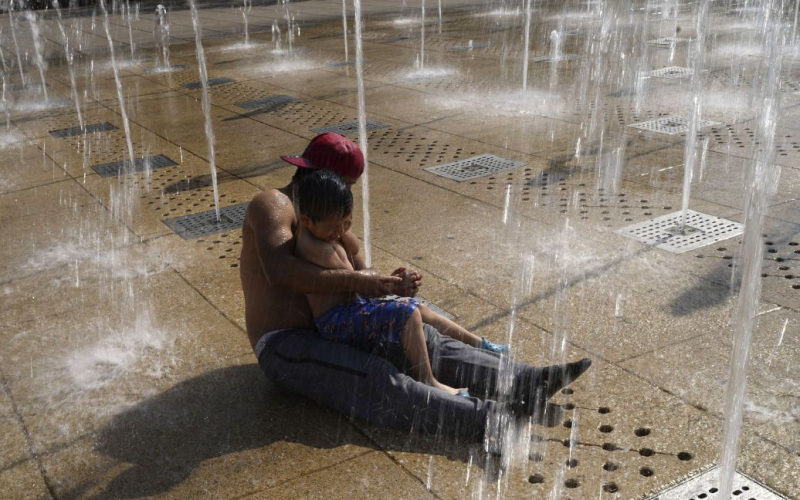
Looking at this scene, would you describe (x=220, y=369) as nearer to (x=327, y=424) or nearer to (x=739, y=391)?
(x=327, y=424)

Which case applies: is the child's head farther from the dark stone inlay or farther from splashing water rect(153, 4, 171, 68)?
splashing water rect(153, 4, 171, 68)

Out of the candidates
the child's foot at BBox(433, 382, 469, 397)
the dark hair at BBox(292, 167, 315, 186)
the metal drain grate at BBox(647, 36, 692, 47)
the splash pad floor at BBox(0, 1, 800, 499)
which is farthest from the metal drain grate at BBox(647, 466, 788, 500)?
the metal drain grate at BBox(647, 36, 692, 47)

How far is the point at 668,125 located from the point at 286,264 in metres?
5.28

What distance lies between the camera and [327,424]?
3.35 m

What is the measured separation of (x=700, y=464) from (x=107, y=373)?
2533mm

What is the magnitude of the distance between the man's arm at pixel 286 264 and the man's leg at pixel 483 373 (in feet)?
1.17

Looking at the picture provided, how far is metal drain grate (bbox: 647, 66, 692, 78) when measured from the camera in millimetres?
9914

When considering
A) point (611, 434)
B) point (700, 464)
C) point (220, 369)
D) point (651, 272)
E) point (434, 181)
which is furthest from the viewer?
point (434, 181)

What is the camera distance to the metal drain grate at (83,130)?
8.65 meters

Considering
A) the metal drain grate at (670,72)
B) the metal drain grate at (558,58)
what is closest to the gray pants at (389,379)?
the metal drain grate at (670,72)

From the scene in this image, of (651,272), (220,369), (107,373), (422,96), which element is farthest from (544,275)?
(422,96)

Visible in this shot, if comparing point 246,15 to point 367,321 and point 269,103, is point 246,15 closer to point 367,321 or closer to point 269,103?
point 269,103

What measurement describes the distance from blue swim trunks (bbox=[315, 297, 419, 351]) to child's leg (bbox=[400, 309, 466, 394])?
0.9 inches

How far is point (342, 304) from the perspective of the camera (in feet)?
11.2
